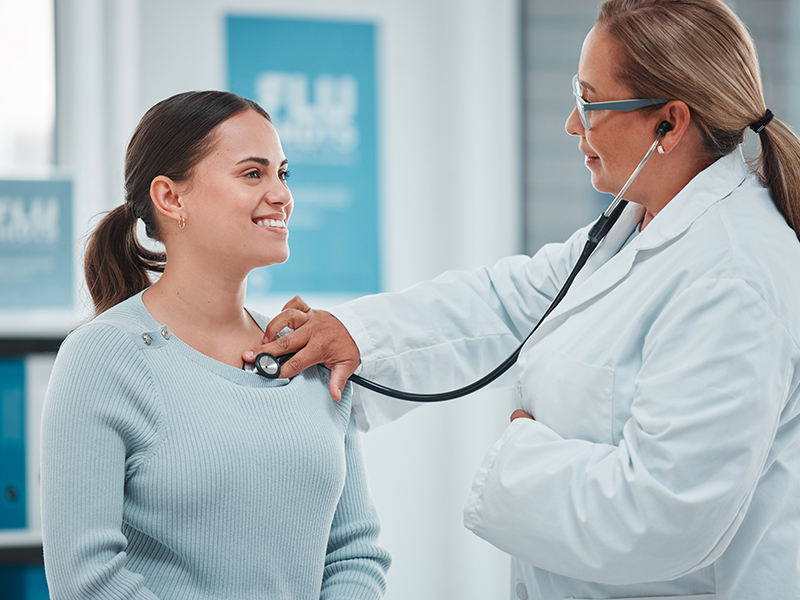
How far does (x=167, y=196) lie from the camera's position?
3.57 ft

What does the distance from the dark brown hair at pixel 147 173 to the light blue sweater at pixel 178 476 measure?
15 cm

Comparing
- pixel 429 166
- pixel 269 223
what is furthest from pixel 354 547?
pixel 429 166

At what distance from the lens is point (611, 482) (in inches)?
35.6

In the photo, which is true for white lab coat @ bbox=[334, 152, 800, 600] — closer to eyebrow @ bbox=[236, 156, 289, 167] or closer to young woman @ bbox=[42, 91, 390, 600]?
young woman @ bbox=[42, 91, 390, 600]

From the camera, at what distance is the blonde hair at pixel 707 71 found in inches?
38.6

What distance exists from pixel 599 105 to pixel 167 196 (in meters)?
0.66

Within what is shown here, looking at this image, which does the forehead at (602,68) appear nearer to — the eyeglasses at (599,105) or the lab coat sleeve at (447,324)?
the eyeglasses at (599,105)

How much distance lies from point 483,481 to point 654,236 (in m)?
0.44

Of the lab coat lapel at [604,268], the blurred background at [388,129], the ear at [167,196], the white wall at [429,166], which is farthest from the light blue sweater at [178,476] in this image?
the white wall at [429,166]

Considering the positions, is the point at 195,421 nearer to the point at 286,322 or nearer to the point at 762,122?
the point at 286,322

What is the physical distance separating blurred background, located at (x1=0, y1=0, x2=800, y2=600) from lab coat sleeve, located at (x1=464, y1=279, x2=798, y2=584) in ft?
4.75

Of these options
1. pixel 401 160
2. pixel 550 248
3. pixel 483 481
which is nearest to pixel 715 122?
pixel 550 248

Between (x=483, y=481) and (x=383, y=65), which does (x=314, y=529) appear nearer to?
(x=483, y=481)

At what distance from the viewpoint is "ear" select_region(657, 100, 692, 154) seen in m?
1.00
